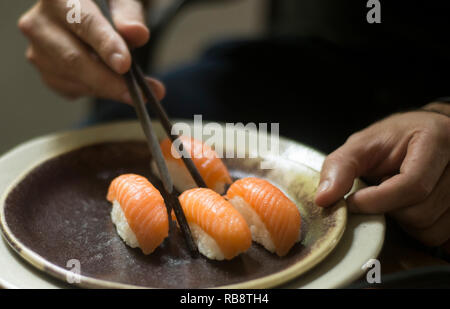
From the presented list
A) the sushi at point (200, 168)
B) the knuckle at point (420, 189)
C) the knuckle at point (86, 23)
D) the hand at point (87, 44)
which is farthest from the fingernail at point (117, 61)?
the knuckle at point (420, 189)

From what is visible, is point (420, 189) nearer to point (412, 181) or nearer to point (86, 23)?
point (412, 181)

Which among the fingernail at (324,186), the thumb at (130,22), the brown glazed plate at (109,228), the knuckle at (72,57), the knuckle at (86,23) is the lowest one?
the brown glazed plate at (109,228)

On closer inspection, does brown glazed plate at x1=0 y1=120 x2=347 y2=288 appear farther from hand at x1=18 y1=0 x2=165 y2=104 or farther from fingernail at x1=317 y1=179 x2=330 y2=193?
hand at x1=18 y1=0 x2=165 y2=104

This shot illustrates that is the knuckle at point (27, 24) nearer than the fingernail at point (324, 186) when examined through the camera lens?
No

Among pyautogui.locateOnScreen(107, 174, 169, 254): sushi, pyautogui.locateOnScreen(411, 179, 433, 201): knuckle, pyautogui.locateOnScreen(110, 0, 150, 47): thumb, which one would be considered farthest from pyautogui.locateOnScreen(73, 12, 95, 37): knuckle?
pyautogui.locateOnScreen(411, 179, 433, 201): knuckle

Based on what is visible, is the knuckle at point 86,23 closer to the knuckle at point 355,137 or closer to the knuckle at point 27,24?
the knuckle at point 27,24

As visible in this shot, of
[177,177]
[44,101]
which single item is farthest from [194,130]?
[44,101]

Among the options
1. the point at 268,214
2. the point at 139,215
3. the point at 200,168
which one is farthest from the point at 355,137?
the point at 139,215
